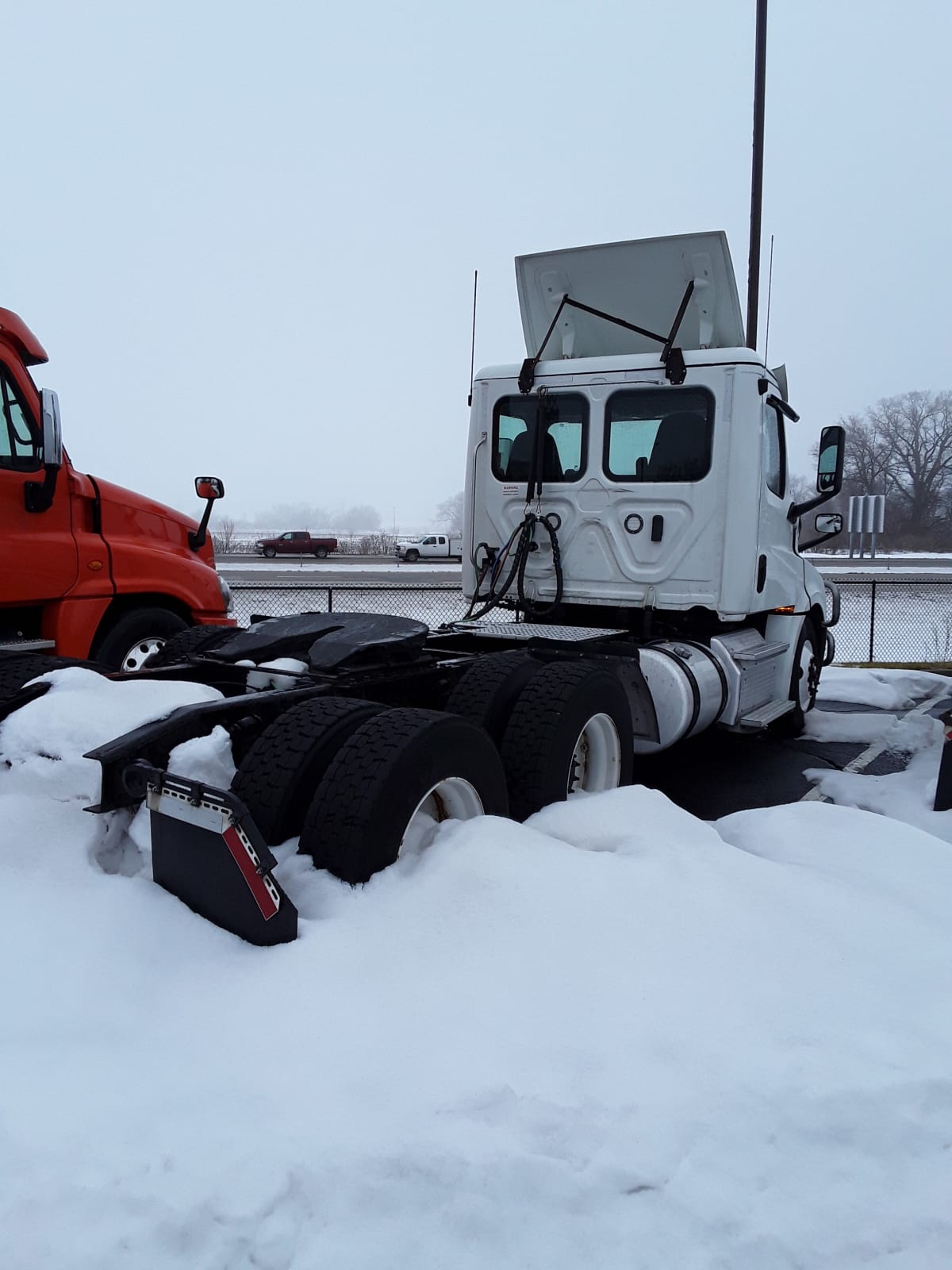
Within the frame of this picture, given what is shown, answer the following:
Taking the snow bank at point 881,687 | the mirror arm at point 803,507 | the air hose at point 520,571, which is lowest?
the snow bank at point 881,687

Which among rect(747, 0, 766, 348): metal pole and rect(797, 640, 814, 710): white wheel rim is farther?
rect(747, 0, 766, 348): metal pole

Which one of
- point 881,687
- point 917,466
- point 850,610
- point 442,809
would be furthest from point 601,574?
point 917,466

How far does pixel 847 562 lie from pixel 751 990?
39820 mm

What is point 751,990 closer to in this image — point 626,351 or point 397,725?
point 397,725

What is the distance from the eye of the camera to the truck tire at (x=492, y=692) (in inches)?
162

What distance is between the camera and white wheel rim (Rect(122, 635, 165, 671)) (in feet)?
19.9

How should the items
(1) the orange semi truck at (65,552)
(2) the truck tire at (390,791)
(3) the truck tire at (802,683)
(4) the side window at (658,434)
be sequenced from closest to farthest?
(2) the truck tire at (390,791)
(1) the orange semi truck at (65,552)
(4) the side window at (658,434)
(3) the truck tire at (802,683)

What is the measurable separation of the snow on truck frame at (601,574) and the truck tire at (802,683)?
35mm

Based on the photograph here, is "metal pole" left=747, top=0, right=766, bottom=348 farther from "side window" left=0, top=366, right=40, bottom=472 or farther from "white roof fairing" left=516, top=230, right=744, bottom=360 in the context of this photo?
"side window" left=0, top=366, right=40, bottom=472

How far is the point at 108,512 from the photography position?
6.07 meters

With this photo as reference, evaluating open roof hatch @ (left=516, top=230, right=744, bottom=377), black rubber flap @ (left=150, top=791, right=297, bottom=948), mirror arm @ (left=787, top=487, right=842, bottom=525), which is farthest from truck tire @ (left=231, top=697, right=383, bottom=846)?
mirror arm @ (left=787, top=487, right=842, bottom=525)

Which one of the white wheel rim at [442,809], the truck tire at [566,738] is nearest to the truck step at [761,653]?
the truck tire at [566,738]

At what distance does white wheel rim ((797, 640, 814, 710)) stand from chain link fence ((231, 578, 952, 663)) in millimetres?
5681

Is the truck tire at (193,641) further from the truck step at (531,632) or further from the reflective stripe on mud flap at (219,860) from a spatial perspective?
the reflective stripe on mud flap at (219,860)
